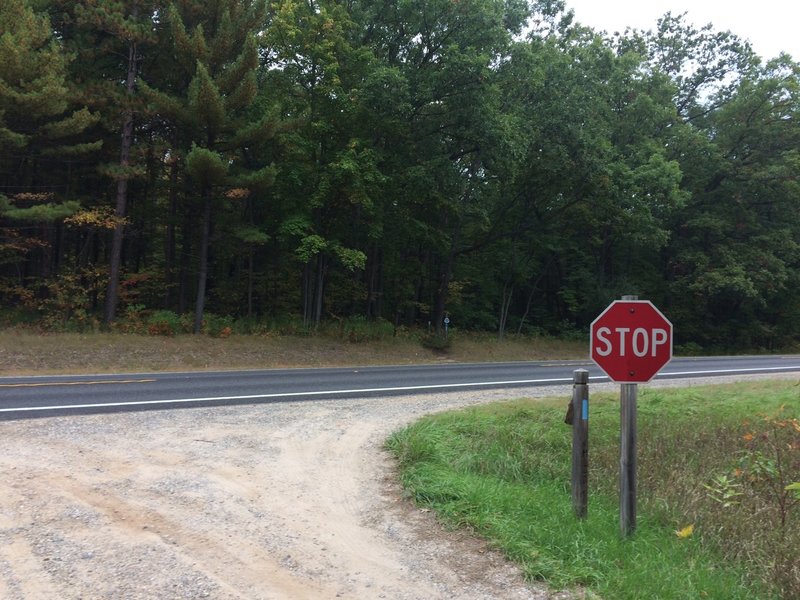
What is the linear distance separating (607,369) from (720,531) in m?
2.16

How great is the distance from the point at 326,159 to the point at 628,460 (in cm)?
1930

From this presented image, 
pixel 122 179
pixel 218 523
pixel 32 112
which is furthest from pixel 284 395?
pixel 32 112

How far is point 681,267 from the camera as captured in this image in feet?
Answer: 118

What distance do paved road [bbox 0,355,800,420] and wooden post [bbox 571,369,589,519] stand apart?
6.64 m

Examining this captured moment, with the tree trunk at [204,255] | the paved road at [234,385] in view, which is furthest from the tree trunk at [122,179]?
the paved road at [234,385]

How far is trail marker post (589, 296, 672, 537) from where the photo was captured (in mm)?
4414

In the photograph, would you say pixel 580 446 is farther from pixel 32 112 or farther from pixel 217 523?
pixel 32 112

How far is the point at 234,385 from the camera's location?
41.0 ft

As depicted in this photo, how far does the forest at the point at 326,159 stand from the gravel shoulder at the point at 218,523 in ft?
43.9

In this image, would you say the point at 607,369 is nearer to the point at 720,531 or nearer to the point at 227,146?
the point at 720,531

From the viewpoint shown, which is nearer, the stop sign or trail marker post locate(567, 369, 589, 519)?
the stop sign

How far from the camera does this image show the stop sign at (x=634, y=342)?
4410 mm

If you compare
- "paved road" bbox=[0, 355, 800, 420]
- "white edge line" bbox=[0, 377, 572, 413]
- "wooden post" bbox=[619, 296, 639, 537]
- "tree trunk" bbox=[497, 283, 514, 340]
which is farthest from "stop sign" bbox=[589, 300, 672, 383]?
"tree trunk" bbox=[497, 283, 514, 340]

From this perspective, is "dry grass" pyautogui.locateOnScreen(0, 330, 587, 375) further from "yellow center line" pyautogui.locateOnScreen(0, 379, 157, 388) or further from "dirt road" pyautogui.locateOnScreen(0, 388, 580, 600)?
"dirt road" pyautogui.locateOnScreen(0, 388, 580, 600)
